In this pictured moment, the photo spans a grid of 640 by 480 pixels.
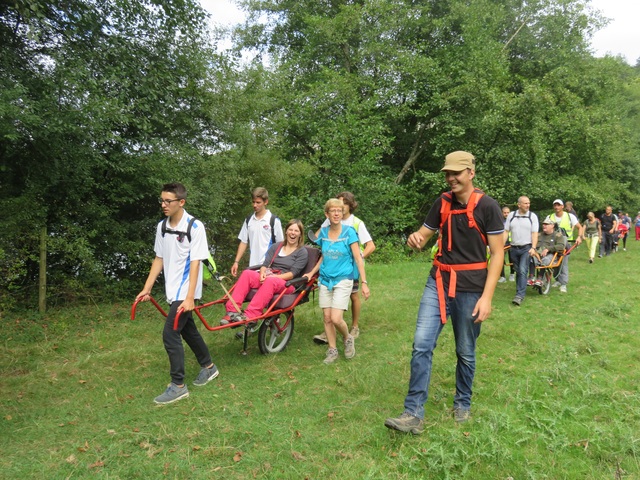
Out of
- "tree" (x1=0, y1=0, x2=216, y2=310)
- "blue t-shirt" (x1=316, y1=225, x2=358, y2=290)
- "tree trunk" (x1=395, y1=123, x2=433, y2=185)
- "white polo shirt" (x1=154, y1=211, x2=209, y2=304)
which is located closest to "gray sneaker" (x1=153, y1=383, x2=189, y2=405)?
"white polo shirt" (x1=154, y1=211, x2=209, y2=304)

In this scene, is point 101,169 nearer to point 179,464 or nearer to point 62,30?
point 62,30

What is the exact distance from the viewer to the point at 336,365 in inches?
205

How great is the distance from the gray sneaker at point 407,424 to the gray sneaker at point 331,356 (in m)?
1.84

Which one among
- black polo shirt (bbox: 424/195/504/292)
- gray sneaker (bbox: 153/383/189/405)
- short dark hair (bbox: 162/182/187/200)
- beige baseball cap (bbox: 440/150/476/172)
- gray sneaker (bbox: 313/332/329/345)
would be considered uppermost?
beige baseball cap (bbox: 440/150/476/172)

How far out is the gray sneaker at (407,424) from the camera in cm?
336

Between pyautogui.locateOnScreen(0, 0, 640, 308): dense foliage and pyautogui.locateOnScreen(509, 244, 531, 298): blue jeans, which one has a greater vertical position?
pyautogui.locateOnScreen(0, 0, 640, 308): dense foliage

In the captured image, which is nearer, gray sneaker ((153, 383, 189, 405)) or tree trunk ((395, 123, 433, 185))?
gray sneaker ((153, 383, 189, 405))

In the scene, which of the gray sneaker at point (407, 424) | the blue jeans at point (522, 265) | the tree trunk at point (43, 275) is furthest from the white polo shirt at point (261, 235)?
the blue jeans at point (522, 265)

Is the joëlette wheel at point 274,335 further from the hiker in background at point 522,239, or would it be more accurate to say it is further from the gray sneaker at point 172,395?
the hiker in background at point 522,239

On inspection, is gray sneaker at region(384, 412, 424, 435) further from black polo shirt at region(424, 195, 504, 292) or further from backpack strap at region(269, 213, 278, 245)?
backpack strap at region(269, 213, 278, 245)

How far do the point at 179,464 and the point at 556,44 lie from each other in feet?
81.2

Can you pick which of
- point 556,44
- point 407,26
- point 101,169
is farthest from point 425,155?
point 101,169

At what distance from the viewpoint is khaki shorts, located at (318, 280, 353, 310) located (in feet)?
16.5

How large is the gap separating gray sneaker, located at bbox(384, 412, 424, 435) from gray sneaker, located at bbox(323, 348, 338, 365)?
1.84 metres
